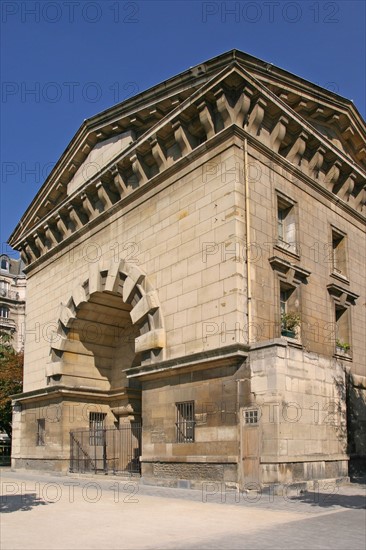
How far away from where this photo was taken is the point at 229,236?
1878cm

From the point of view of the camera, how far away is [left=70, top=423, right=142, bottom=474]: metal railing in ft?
82.7

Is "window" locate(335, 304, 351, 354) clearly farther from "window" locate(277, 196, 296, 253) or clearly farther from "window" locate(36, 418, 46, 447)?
"window" locate(36, 418, 46, 447)

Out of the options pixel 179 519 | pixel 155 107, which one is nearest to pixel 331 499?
pixel 179 519

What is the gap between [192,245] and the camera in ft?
66.5

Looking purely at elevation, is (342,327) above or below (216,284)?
below

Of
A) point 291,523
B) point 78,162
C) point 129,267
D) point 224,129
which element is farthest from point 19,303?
point 291,523

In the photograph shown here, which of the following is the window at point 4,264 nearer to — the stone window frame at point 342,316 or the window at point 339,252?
the window at point 339,252

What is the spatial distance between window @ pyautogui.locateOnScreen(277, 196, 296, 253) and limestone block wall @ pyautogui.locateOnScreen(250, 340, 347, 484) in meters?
4.59

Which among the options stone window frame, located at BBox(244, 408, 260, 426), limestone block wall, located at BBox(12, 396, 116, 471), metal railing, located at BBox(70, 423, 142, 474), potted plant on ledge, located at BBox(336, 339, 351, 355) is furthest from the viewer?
limestone block wall, located at BBox(12, 396, 116, 471)

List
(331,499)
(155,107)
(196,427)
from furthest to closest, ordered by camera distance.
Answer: (155,107), (196,427), (331,499)

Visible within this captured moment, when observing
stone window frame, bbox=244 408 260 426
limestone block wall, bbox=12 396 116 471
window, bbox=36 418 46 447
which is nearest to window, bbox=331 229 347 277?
stone window frame, bbox=244 408 260 426

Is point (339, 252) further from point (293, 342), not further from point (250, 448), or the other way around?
point (250, 448)

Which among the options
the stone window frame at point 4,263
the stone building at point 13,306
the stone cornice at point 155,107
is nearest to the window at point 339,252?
the stone cornice at point 155,107

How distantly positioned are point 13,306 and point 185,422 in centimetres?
6416
